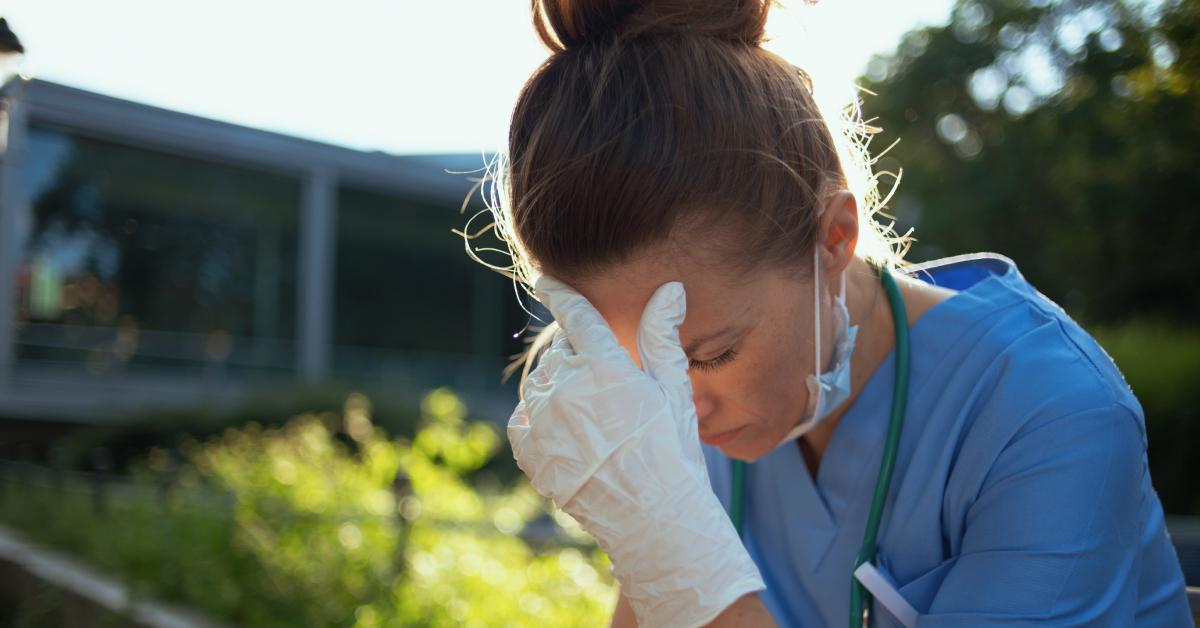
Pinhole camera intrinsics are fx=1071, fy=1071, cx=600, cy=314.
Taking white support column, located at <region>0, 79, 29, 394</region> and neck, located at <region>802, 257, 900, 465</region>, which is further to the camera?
white support column, located at <region>0, 79, 29, 394</region>

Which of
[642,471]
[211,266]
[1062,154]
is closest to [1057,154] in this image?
[1062,154]

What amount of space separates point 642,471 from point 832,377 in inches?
18.8

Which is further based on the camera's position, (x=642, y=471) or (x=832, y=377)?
(x=832, y=377)

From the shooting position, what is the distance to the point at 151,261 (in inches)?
445

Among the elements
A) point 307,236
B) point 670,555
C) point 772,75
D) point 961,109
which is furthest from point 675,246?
point 961,109

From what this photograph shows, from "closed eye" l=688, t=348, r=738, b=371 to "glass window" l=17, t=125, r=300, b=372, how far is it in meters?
10.2

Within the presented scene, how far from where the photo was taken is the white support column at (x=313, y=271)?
12539mm

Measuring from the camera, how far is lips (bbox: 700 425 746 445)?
1.67 m

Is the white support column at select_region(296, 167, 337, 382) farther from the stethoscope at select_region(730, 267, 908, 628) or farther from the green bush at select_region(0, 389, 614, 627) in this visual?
the stethoscope at select_region(730, 267, 908, 628)

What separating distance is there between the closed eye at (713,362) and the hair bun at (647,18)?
0.45 m

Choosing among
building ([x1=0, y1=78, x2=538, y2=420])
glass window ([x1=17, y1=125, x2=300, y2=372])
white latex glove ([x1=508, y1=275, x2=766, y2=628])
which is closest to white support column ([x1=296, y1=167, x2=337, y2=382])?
building ([x1=0, y1=78, x2=538, y2=420])

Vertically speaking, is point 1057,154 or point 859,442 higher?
point 1057,154

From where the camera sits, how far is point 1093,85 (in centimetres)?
1109

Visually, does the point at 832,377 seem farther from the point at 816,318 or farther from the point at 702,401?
the point at 702,401
